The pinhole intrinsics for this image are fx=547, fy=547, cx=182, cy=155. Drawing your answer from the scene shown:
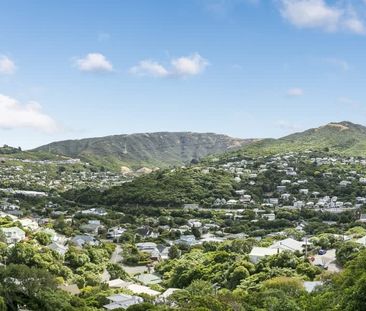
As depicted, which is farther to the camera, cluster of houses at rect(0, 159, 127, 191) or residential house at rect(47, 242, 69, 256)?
cluster of houses at rect(0, 159, 127, 191)

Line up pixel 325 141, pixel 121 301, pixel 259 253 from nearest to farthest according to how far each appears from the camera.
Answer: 1. pixel 121 301
2. pixel 259 253
3. pixel 325 141

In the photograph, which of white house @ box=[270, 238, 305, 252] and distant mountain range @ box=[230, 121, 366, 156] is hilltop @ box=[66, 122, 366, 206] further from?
white house @ box=[270, 238, 305, 252]

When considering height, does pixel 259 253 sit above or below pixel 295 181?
below

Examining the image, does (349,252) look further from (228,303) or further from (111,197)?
(111,197)

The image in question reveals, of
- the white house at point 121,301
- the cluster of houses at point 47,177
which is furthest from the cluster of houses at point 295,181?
the white house at point 121,301

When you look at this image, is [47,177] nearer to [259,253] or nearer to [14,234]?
[14,234]

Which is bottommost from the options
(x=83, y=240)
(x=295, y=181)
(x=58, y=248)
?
(x=83, y=240)

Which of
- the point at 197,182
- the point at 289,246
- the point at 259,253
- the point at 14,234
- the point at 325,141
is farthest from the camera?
the point at 325,141

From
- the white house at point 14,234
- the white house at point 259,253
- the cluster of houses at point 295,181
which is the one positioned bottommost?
the white house at point 259,253

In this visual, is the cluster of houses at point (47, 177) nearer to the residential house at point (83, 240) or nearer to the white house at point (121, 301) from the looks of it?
the residential house at point (83, 240)

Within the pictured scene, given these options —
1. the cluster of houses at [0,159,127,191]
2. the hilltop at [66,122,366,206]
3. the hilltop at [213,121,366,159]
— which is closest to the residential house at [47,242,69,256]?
the hilltop at [66,122,366,206]

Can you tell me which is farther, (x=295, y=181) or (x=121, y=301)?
(x=295, y=181)

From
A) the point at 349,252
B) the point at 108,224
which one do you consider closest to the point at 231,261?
the point at 349,252

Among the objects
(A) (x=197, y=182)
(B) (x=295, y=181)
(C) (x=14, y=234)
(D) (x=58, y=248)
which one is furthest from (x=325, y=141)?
(D) (x=58, y=248)
